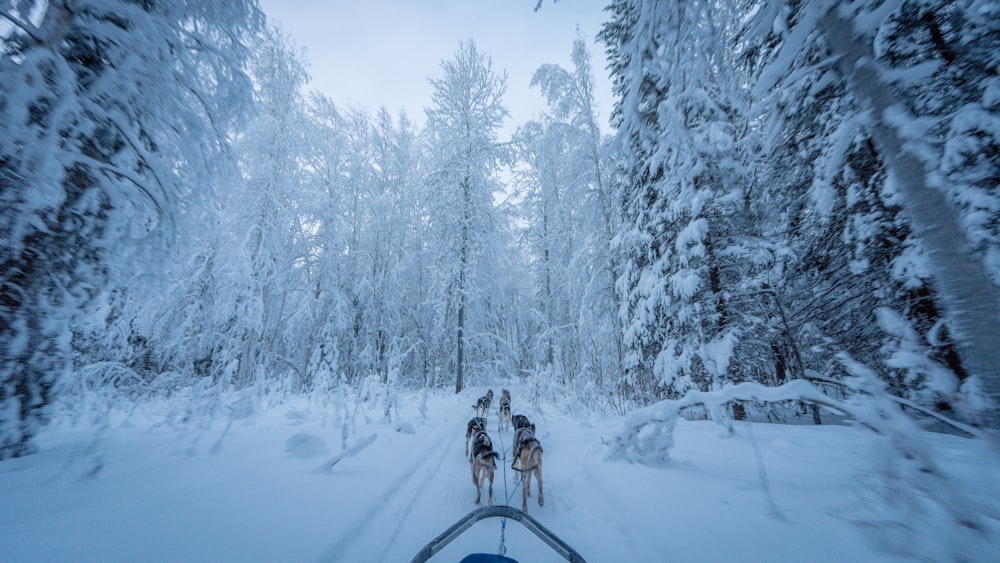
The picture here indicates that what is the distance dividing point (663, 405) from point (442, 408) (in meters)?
7.20

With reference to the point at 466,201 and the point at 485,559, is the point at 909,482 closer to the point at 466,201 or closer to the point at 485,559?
the point at 485,559

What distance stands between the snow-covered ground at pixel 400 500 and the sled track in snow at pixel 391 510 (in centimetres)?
2

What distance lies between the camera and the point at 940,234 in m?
1.89

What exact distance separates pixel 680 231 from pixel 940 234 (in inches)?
186

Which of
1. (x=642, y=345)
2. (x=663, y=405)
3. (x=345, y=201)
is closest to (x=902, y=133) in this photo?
(x=663, y=405)

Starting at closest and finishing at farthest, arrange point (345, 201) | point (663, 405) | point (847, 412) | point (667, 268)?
point (847, 412) < point (663, 405) < point (667, 268) < point (345, 201)

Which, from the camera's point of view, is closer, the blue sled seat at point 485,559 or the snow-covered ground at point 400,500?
the blue sled seat at point 485,559

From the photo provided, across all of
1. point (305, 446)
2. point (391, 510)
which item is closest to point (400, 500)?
point (391, 510)

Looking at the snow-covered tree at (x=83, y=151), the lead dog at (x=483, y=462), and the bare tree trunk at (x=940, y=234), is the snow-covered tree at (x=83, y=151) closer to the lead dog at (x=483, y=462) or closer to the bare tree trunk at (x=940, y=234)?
the lead dog at (x=483, y=462)

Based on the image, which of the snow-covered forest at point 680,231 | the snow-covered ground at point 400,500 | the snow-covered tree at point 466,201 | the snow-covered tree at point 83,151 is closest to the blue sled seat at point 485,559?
the snow-covered ground at point 400,500

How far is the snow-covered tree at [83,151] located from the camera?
2.95 m

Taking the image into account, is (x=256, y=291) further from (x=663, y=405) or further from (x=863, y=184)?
(x=863, y=184)

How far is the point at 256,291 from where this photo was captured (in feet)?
35.2

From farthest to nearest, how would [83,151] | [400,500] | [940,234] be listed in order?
[83,151]
[400,500]
[940,234]
